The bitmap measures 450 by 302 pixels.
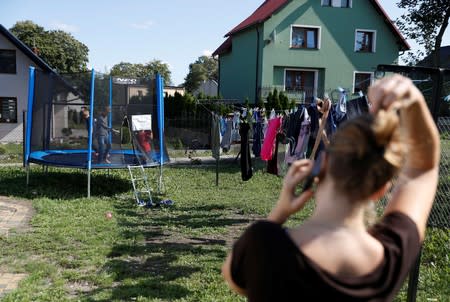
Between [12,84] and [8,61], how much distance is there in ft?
4.02

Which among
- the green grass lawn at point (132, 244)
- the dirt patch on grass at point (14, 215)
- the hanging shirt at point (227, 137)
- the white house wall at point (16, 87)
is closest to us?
the green grass lawn at point (132, 244)

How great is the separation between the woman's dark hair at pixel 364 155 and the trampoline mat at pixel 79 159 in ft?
30.6

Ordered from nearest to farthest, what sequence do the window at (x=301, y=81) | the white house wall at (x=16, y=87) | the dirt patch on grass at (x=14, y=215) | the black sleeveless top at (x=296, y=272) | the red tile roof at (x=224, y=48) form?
1. the black sleeveless top at (x=296, y=272)
2. the dirt patch on grass at (x=14, y=215)
3. the white house wall at (x=16, y=87)
4. the window at (x=301, y=81)
5. the red tile roof at (x=224, y=48)

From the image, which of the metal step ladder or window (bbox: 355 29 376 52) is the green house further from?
the metal step ladder

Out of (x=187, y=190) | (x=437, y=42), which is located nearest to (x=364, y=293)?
(x=187, y=190)

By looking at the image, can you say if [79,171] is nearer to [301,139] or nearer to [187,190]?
[187,190]

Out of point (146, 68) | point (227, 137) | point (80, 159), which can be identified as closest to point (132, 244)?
point (80, 159)

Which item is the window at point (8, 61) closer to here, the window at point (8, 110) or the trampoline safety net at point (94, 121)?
the window at point (8, 110)

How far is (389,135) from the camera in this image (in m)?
1.29

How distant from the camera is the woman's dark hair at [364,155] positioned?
1242mm

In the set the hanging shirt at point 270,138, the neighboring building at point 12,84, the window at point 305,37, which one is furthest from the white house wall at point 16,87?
the hanging shirt at point 270,138

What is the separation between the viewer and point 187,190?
1106cm

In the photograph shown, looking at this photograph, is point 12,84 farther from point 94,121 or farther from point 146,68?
point 146,68

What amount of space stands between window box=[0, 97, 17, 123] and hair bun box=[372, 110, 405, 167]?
26.2 meters
